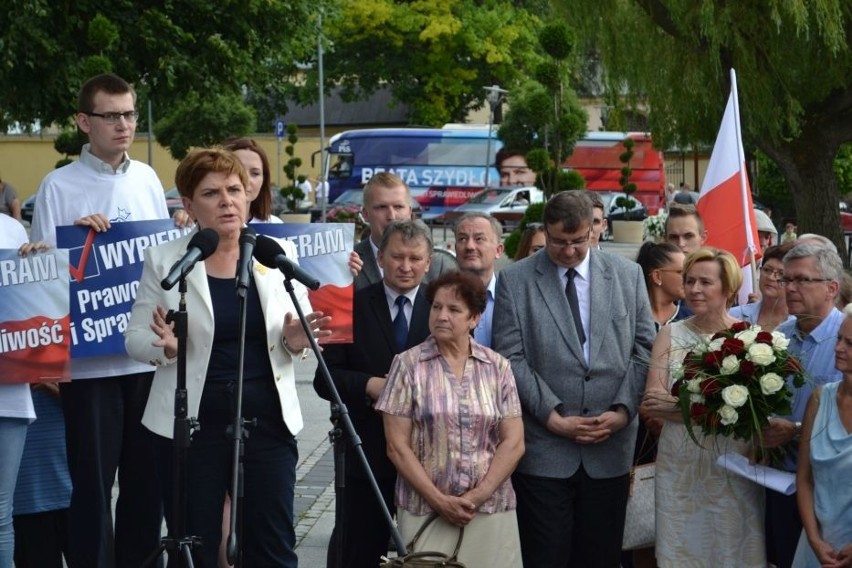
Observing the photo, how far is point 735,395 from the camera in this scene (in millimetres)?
5375

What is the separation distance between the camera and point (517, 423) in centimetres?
572

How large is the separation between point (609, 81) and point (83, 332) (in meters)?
15.6

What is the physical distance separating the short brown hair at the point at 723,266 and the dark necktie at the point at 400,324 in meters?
1.31

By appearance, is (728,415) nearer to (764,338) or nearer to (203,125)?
(764,338)

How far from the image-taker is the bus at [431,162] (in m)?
51.3

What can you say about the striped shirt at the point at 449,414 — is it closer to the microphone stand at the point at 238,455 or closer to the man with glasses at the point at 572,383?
the man with glasses at the point at 572,383

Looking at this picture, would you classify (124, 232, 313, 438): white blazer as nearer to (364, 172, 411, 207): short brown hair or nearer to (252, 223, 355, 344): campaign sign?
(252, 223, 355, 344): campaign sign

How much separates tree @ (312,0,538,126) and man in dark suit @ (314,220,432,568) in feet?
148

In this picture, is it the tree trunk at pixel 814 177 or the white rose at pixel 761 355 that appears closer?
the white rose at pixel 761 355

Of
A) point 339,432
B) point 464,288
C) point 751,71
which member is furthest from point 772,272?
point 751,71

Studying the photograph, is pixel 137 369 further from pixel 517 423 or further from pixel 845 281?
pixel 845 281

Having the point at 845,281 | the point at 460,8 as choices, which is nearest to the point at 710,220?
the point at 845,281

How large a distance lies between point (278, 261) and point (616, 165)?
4706 centimetres

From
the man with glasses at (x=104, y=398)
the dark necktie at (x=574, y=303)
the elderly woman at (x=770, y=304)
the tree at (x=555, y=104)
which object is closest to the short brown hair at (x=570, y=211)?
the dark necktie at (x=574, y=303)
